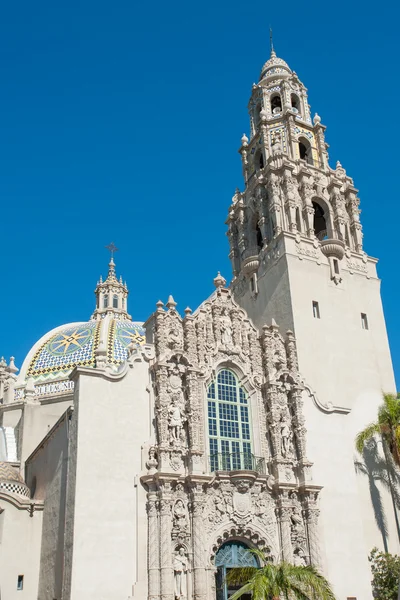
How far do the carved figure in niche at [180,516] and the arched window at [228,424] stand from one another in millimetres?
2157

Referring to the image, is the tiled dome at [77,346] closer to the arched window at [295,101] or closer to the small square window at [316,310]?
the small square window at [316,310]

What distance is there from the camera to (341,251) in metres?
33.6

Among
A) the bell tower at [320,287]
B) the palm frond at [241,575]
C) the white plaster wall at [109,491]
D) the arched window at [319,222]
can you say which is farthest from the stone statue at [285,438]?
the arched window at [319,222]

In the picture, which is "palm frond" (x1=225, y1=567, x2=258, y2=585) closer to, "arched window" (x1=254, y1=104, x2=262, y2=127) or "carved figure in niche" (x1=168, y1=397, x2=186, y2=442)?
"carved figure in niche" (x1=168, y1=397, x2=186, y2=442)

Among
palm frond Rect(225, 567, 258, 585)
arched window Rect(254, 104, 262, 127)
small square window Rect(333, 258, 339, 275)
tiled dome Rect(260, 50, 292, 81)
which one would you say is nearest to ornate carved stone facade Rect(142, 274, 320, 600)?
palm frond Rect(225, 567, 258, 585)

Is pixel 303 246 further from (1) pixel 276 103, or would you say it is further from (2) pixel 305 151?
(1) pixel 276 103

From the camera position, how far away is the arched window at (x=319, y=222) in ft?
122

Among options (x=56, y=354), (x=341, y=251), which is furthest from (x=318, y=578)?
(x=56, y=354)

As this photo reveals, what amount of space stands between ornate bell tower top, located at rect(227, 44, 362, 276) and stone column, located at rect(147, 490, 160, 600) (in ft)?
→ 49.9

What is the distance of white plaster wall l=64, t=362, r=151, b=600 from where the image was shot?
20.9 m

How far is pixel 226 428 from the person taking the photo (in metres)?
26.2

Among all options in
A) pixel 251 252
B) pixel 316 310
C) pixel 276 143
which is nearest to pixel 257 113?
pixel 276 143

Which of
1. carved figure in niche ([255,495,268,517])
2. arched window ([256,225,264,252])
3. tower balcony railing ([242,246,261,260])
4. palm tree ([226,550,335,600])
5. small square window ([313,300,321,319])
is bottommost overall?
A: palm tree ([226,550,335,600])

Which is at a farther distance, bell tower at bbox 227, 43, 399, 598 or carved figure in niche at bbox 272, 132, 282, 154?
carved figure in niche at bbox 272, 132, 282, 154
